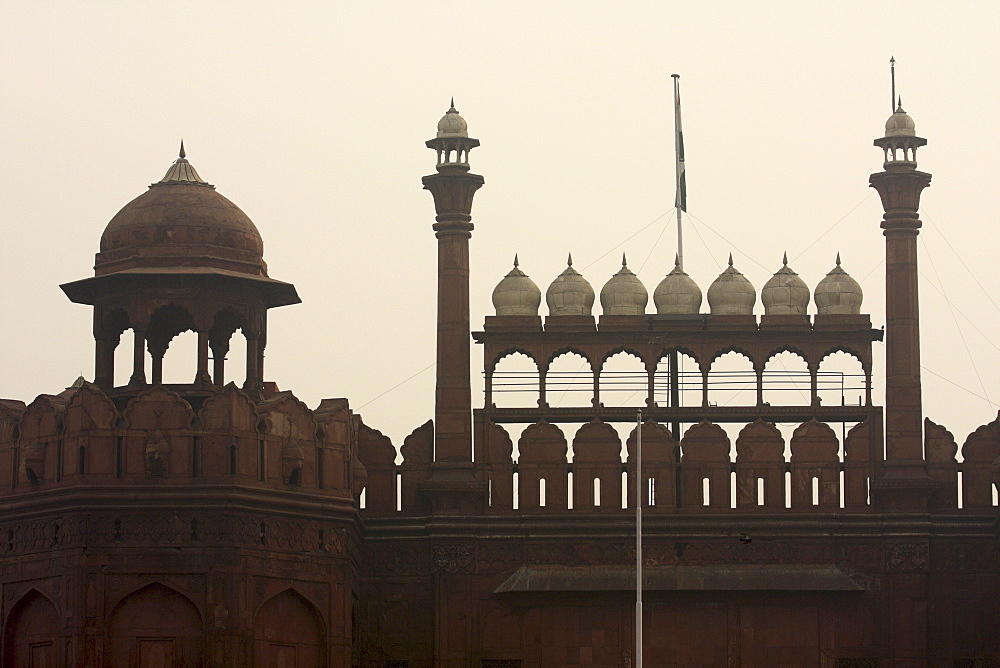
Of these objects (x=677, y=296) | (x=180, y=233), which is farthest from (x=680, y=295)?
(x=180, y=233)

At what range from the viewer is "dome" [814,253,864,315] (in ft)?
160

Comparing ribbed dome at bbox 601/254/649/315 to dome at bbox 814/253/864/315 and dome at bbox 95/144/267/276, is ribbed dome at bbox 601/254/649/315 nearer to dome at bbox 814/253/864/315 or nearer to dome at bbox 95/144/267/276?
dome at bbox 814/253/864/315

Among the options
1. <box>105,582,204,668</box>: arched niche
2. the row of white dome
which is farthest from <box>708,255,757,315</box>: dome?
<box>105,582,204,668</box>: arched niche

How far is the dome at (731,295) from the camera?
48.9 meters

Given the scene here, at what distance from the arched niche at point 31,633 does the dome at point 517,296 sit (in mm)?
10967

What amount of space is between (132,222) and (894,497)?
47.8ft

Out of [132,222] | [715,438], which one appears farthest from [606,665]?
[132,222]

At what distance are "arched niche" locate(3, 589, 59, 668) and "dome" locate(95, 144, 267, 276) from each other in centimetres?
622

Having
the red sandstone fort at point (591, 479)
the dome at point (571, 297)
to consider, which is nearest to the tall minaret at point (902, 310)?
the red sandstone fort at point (591, 479)

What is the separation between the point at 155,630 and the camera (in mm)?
41969

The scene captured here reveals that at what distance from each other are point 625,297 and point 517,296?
2.05 metres

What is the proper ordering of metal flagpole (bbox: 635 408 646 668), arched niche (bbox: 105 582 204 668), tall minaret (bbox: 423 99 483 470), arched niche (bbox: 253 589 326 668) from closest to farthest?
arched niche (bbox: 105 582 204 668) → arched niche (bbox: 253 589 326 668) → metal flagpole (bbox: 635 408 646 668) → tall minaret (bbox: 423 99 483 470)

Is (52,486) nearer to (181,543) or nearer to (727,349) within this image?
(181,543)

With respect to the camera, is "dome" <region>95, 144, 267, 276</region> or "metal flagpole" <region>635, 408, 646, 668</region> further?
"dome" <region>95, 144, 267, 276</region>
